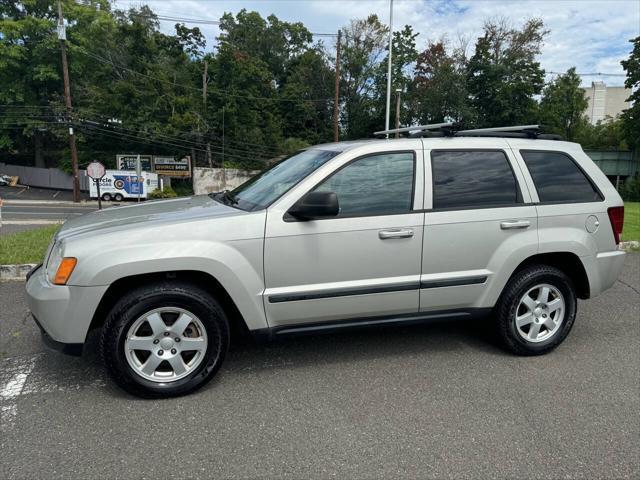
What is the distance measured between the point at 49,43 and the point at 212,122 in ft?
52.4

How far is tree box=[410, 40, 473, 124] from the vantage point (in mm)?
46969

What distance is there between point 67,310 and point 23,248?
512 centimetres

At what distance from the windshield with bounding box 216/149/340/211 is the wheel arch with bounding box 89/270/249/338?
61cm

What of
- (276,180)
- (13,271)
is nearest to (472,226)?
(276,180)

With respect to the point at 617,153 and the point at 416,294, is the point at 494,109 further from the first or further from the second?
the point at 416,294

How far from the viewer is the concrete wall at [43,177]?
40.8 metres

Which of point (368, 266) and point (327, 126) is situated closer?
point (368, 266)

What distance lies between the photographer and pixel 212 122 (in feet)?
130

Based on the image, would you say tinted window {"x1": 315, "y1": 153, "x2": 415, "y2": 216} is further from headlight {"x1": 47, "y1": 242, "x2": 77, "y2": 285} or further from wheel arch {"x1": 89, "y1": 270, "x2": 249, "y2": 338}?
headlight {"x1": 47, "y1": 242, "x2": 77, "y2": 285}

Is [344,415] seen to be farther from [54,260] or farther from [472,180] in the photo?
[54,260]

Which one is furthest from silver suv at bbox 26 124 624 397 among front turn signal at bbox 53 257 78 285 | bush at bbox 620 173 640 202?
bush at bbox 620 173 640 202

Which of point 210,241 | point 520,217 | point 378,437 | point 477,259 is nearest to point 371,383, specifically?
point 378,437

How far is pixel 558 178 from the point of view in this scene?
388cm

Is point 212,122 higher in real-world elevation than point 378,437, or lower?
higher
